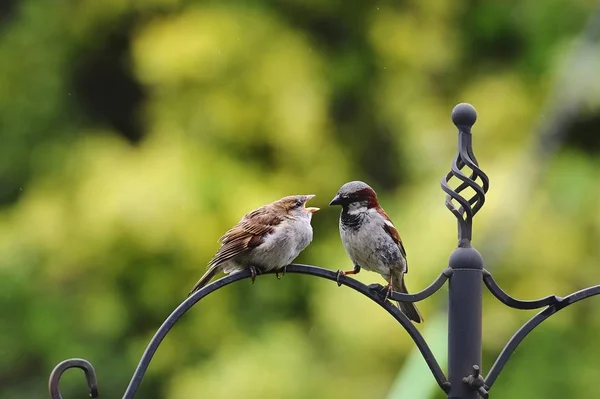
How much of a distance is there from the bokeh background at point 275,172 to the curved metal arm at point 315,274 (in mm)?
2775

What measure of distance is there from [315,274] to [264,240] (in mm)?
513

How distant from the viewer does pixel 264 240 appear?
236 centimetres

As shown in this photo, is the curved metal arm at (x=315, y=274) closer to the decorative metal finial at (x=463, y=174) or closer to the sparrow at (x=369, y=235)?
the decorative metal finial at (x=463, y=174)

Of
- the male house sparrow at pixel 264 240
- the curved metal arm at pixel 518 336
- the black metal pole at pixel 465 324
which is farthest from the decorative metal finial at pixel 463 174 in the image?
the male house sparrow at pixel 264 240

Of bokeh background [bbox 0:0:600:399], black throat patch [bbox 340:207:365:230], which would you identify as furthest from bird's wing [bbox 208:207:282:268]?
bokeh background [bbox 0:0:600:399]

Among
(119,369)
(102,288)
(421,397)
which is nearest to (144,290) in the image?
(102,288)

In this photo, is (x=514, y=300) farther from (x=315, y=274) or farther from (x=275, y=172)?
(x=275, y=172)

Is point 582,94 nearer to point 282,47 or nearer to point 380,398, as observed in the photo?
point 282,47

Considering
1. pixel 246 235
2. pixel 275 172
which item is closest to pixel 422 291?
pixel 246 235

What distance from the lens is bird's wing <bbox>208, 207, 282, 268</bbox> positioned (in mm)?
2332

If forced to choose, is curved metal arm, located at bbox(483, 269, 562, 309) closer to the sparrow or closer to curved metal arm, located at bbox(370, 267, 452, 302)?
curved metal arm, located at bbox(370, 267, 452, 302)

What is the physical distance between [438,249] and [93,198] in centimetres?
173

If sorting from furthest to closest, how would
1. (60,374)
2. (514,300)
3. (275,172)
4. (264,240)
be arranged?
(275,172), (264,240), (514,300), (60,374)

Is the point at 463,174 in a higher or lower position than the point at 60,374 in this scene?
higher
